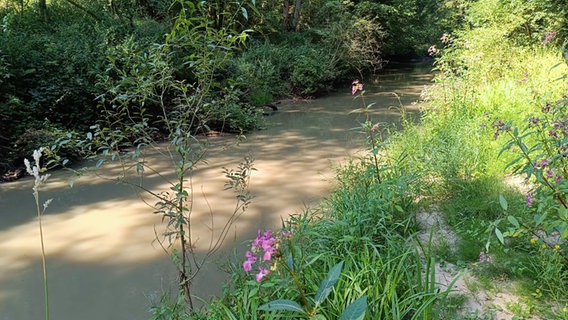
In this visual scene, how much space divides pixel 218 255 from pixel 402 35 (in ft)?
72.6

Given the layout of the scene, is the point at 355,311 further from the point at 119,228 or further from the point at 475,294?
the point at 119,228

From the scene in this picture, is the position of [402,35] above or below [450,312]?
above

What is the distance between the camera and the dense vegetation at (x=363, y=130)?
2258mm

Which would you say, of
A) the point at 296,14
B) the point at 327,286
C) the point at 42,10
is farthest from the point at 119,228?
the point at 296,14

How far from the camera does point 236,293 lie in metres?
2.51

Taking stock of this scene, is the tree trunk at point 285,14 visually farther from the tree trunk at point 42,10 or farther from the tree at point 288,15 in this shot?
the tree trunk at point 42,10

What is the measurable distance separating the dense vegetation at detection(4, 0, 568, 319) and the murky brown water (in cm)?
46

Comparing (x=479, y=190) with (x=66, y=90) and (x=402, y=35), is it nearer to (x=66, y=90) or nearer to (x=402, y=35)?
(x=66, y=90)

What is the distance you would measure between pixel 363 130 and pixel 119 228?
4.22m

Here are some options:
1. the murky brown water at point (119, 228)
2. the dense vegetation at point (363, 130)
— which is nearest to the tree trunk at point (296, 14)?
the dense vegetation at point (363, 130)

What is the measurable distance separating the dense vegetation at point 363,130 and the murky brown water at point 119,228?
462 mm

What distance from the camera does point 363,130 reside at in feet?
23.7

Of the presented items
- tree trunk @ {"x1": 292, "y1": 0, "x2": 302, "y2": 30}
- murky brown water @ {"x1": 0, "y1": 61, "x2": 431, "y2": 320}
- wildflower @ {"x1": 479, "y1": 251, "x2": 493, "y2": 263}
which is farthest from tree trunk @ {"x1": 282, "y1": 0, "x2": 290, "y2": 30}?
wildflower @ {"x1": 479, "y1": 251, "x2": 493, "y2": 263}

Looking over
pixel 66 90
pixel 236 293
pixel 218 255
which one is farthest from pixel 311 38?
pixel 236 293
